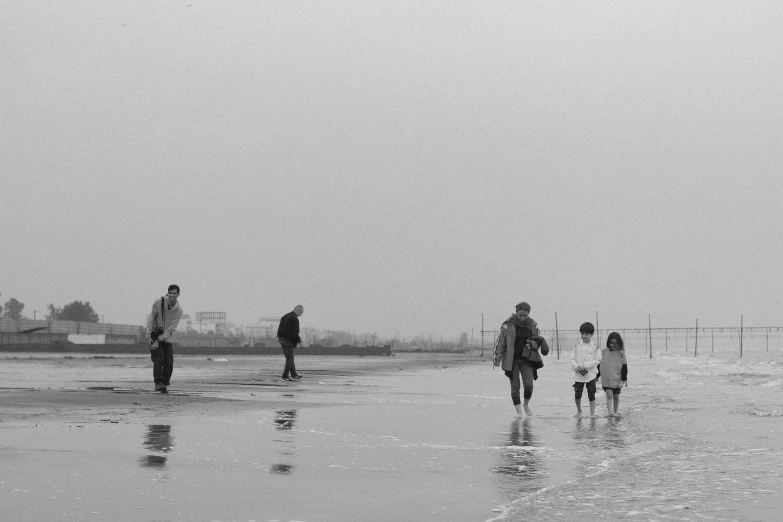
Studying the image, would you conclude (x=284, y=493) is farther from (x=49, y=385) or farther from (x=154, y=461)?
(x=49, y=385)

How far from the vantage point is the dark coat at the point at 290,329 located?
69.3 ft

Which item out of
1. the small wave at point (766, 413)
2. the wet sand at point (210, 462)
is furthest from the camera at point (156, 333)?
the small wave at point (766, 413)

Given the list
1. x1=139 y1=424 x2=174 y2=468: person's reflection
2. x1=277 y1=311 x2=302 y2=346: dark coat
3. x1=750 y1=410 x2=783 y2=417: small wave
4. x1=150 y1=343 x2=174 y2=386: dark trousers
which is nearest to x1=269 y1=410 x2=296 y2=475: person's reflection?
x1=139 y1=424 x2=174 y2=468: person's reflection

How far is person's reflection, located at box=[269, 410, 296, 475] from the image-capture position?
284 inches

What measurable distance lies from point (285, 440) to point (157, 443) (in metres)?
1.27

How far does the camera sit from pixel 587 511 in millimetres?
5969

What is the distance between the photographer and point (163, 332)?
52.3 ft

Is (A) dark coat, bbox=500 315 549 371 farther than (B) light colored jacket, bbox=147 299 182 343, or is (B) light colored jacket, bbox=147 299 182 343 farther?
(B) light colored jacket, bbox=147 299 182 343

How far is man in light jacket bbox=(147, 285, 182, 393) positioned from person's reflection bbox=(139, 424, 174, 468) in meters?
5.62

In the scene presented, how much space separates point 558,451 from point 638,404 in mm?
7550

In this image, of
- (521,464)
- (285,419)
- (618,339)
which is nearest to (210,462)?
(521,464)

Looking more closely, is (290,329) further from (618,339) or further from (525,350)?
(618,339)

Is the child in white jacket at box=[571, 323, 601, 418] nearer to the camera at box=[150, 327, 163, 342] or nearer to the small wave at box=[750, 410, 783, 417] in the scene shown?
the small wave at box=[750, 410, 783, 417]

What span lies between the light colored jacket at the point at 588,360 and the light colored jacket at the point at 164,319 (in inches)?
262
